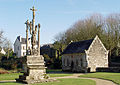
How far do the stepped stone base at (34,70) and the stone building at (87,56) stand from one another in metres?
16.0

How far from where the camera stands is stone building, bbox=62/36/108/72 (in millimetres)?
33500

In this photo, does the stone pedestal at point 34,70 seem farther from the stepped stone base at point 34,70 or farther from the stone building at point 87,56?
the stone building at point 87,56

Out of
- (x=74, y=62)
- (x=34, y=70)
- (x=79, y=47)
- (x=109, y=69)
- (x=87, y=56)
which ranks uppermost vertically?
(x=79, y=47)

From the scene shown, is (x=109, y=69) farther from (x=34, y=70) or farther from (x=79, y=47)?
(x=34, y=70)

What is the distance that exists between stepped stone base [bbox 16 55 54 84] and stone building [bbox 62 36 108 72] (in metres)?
16.0

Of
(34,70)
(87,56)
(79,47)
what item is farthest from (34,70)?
(79,47)

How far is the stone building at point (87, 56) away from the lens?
3350cm

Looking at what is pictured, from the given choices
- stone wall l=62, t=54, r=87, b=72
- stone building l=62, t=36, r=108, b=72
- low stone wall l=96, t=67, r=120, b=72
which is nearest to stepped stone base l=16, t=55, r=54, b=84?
low stone wall l=96, t=67, r=120, b=72

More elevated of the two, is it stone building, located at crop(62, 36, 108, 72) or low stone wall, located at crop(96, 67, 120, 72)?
stone building, located at crop(62, 36, 108, 72)

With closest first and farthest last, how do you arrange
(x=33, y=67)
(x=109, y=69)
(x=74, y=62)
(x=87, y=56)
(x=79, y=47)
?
(x=33, y=67)
(x=109, y=69)
(x=87, y=56)
(x=79, y=47)
(x=74, y=62)

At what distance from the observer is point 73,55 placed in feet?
119

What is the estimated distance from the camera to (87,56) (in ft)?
109

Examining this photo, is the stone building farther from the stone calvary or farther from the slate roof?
the stone calvary

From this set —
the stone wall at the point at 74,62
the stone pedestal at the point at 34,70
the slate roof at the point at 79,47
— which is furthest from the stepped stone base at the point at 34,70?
the slate roof at the point at 79,47
